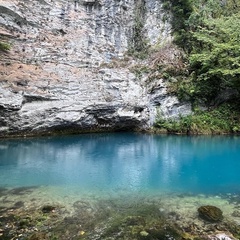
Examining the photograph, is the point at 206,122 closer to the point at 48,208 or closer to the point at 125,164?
the point at 125,164

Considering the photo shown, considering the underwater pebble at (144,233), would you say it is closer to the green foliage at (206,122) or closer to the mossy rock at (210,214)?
the mossy rock at (210,214)

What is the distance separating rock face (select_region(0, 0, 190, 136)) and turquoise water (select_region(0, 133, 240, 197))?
2154 mm

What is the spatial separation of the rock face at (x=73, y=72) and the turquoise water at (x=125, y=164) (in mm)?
2154

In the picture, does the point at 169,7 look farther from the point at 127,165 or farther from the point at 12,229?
the point at 12,229

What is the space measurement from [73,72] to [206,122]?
34.0 feet

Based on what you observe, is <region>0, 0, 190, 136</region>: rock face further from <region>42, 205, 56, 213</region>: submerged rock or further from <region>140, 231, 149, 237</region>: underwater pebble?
<region>140, 231, 149, 237</region>: underwater pebble

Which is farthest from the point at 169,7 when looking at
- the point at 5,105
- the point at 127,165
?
the point at 127,165

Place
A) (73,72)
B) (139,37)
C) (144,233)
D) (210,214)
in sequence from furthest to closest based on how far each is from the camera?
(139,37) → (73,72) → (210,214) → (144,233)

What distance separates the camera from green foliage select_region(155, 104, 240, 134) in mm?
17500

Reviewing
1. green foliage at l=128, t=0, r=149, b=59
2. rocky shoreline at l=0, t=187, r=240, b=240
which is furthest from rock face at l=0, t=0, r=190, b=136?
rocky shoreline at l=0, t=187, r=240, b=240

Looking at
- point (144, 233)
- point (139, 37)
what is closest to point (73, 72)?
point (139, 37)

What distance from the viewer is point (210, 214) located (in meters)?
4.97

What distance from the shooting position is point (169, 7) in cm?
2242

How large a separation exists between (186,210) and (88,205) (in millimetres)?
2174
